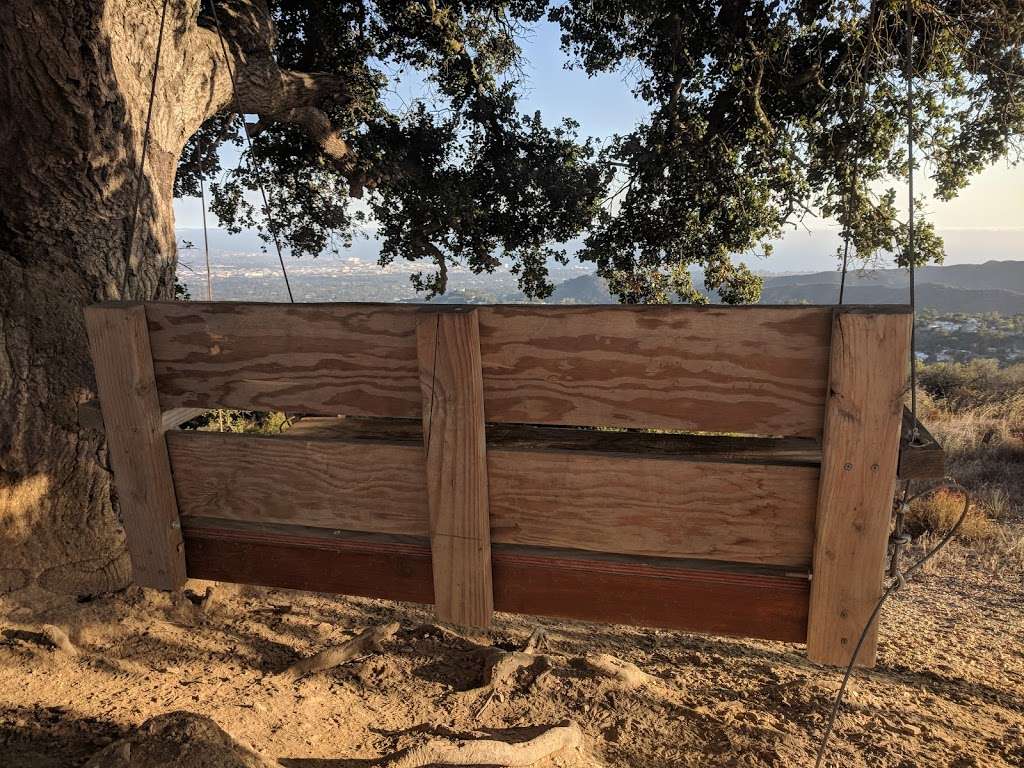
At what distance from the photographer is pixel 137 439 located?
2129 mm

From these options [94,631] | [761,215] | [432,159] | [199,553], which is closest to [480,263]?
[432,159]

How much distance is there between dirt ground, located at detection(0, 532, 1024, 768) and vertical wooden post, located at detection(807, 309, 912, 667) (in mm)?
1489

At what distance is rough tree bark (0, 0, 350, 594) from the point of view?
3543mm

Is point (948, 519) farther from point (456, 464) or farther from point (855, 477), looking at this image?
point (456, 464)

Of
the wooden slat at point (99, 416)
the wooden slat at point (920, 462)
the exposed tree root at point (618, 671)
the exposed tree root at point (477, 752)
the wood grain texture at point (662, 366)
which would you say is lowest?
the exposed tree root at point (618, 671)

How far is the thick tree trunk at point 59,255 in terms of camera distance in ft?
11.6

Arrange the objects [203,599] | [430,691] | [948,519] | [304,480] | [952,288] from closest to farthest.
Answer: [304,480] → [430,691] → [203,599] → [948,519] → [952,288]

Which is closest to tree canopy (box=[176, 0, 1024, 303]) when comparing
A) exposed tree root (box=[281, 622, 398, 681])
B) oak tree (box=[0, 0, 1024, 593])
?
oak tree (box=[0, 0, 1024, 593])

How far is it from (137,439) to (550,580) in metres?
1.32

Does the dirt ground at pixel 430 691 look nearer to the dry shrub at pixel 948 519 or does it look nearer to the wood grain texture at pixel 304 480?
the wood grain texture at pixel 304 480

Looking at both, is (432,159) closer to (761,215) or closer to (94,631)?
(761,215)

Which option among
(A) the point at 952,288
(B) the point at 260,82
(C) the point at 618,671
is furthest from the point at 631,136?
(A) the point at 952,288

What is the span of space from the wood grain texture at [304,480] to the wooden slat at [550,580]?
0.08 metres

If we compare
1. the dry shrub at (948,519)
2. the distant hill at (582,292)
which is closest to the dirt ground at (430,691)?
the dry shrub at (948,519)
